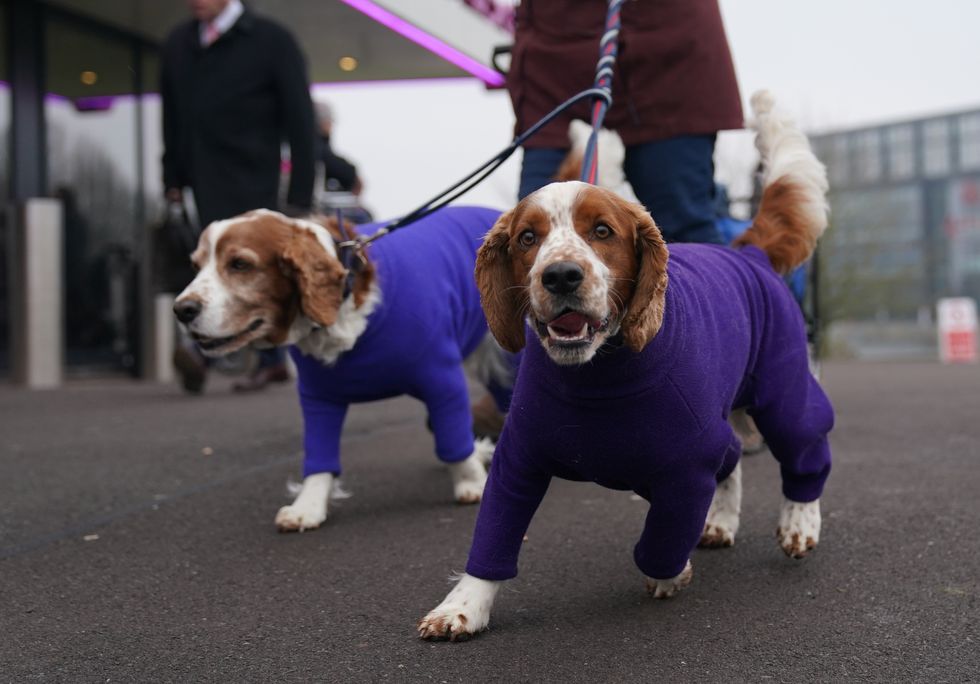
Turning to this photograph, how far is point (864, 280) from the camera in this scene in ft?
104

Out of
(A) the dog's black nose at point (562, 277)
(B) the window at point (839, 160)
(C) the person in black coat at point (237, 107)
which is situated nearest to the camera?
(A) the dog's black nose at point (562, 277)

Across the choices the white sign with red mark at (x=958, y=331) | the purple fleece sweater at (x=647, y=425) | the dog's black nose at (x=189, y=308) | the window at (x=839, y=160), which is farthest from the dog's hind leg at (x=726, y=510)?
the window at (x=839, y=160)

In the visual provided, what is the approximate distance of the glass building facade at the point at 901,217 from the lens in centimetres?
3198

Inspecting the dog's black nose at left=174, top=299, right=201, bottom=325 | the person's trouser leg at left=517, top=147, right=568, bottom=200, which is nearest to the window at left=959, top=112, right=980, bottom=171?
the person's trouser leg at left=517, top=147, right=568, bottom=200

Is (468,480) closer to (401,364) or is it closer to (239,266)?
(401,364)

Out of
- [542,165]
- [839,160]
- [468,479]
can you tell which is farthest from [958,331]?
[839,160]

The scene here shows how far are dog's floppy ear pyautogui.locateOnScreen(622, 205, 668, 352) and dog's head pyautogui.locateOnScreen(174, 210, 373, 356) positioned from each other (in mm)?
1608

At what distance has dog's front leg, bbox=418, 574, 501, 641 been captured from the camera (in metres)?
2.56

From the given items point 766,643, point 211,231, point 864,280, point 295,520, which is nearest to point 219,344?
point 211,231

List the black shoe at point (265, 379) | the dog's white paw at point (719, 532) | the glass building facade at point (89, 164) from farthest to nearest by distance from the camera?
1. the glass building facade at point (89, 164)
2. the black shoe at point (265, 379)
3. the dog's white paw at point (719, 532)

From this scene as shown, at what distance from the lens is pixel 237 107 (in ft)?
19.1

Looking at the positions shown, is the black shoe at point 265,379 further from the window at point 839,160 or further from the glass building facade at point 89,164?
the window at point 839,160

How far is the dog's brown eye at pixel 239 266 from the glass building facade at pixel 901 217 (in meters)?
17.4

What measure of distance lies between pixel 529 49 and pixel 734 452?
199 cm
